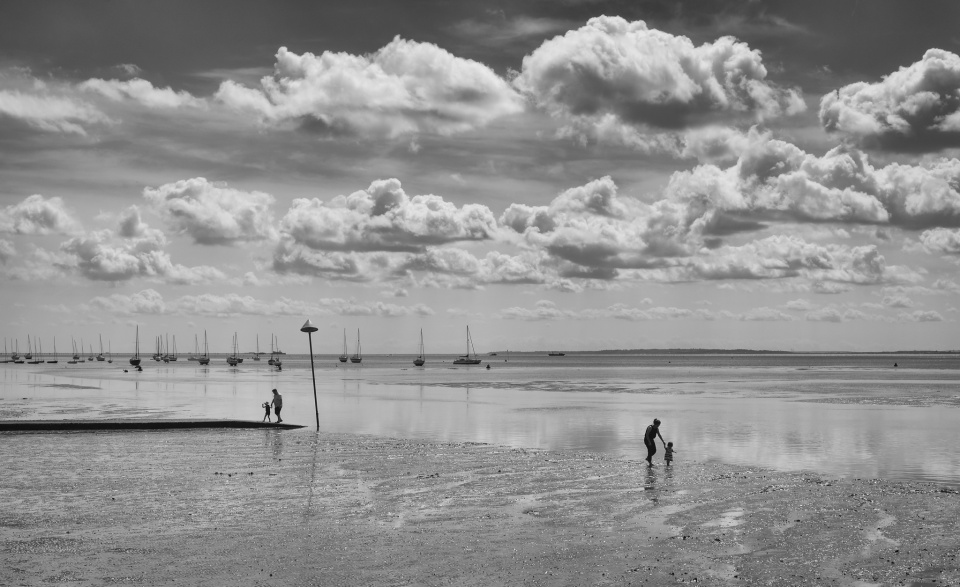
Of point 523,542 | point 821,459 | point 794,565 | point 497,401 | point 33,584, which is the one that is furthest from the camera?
point 497,401

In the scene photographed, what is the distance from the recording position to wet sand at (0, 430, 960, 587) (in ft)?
55.2

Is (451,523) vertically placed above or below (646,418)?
above

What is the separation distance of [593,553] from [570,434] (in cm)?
2774

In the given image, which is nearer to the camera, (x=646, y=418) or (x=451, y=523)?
(x=451, y=523)

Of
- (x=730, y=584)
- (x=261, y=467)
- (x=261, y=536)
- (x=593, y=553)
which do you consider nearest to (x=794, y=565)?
(x=730, y=584)

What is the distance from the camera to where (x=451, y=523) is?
21.2 metres

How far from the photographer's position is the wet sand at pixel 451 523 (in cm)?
1681

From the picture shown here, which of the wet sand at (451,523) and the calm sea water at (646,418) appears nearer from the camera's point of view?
the wet sand at (451,523)

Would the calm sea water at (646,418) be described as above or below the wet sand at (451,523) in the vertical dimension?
below

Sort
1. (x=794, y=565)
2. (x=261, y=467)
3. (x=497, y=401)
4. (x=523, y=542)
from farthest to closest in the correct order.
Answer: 1. (x=497, y=401)
2. (x=261, y=467)
3. (x=523, y=542)
4. (x=794, y=565)

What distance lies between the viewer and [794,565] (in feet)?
57.8

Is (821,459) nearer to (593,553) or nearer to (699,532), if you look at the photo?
(699,532)

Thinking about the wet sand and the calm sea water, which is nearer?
the wet sand

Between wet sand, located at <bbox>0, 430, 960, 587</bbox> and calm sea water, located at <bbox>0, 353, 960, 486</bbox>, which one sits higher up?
wet sand, located at <bbox>0, 430, 960, 587</bbox>
